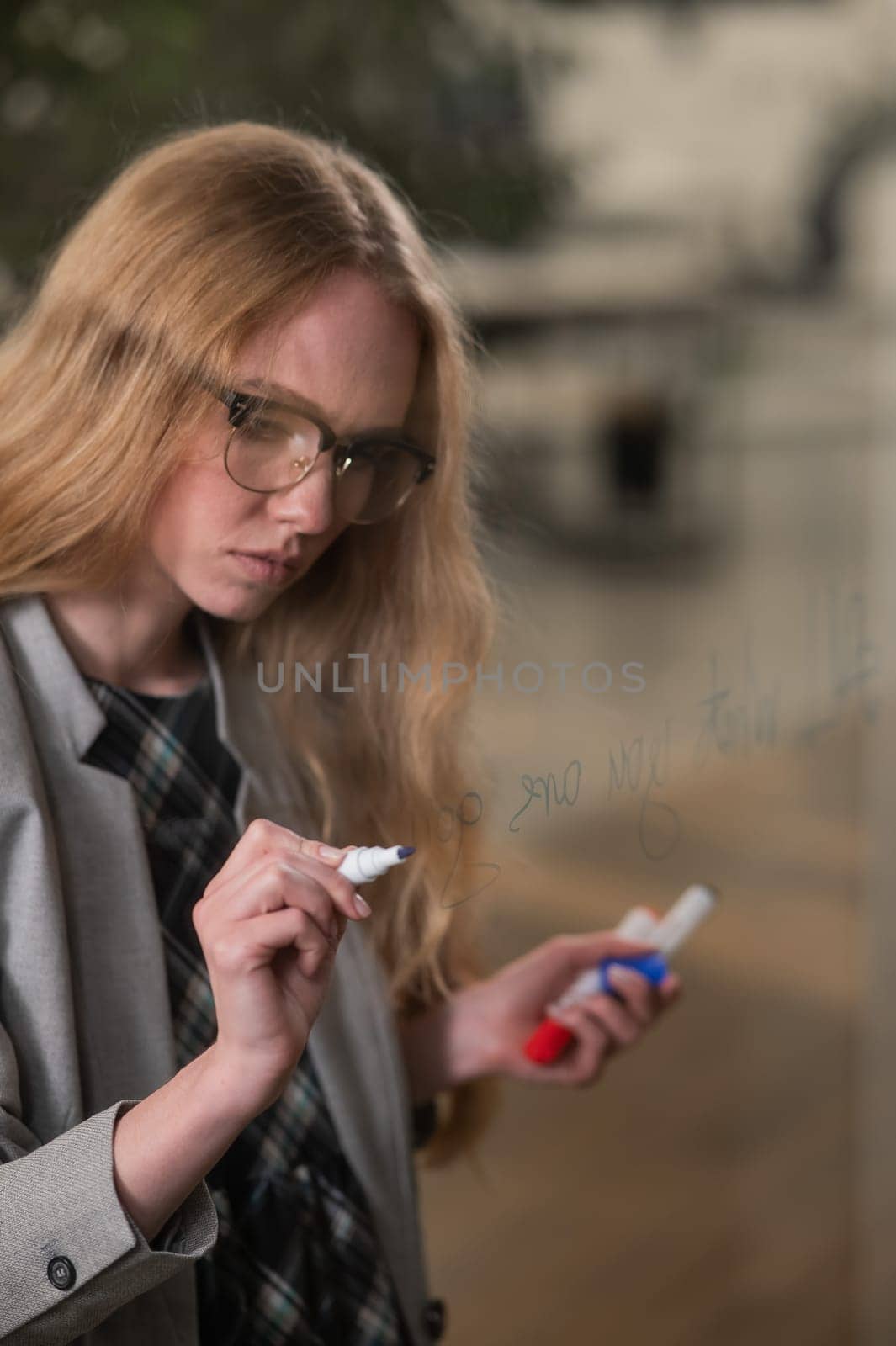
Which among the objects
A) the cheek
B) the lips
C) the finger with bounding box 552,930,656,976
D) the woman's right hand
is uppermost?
the cheek

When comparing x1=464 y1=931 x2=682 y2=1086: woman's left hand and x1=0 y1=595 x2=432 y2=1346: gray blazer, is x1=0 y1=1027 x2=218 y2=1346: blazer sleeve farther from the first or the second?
x1=464 y1=931 x2=682 y2=1086: woman's left hand

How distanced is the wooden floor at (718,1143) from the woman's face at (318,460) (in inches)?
20.4

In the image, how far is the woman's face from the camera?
500 millimetres

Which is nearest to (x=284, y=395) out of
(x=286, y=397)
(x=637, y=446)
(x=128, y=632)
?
(x=286, y=397)

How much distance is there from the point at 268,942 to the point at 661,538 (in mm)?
768

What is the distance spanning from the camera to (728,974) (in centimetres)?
129

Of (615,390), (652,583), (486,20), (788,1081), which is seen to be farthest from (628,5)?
(788,1081)

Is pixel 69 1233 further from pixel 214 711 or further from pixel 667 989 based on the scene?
pixel 667 989

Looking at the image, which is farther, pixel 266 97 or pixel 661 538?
pixel 661 538

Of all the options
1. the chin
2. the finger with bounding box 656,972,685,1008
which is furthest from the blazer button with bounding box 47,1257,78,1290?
the finger with bounding box 656,972,685,1008

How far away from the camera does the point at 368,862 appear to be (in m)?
0.44

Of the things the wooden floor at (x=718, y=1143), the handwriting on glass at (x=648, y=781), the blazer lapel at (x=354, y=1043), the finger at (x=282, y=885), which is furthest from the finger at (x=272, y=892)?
the wooden floor at (x=718, y=1143)

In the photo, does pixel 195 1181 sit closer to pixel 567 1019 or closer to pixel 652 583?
pixel 567 1019

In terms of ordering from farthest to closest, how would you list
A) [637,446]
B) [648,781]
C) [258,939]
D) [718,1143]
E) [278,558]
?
[718,1143] < [637,446] < [648,781] < [278,558] < [258,939]
